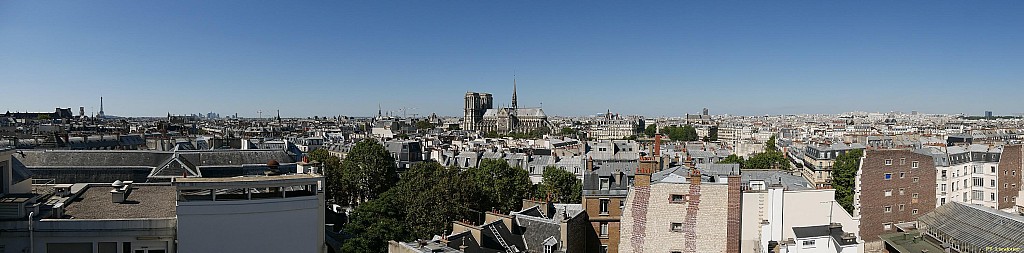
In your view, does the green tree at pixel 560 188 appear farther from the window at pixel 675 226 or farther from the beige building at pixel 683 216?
the window at pixel 675 226

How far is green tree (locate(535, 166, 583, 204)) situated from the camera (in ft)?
127

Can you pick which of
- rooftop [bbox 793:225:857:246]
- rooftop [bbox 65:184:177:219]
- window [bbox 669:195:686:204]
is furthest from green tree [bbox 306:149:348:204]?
rooftop [bbox 793:225:857:246]

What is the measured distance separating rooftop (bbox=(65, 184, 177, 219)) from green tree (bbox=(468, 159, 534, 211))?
19.3 meters

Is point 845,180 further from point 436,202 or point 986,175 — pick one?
point 436,202

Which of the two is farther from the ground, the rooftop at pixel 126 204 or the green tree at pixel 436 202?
the rooftop at pixel 126 204

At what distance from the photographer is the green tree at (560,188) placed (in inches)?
1519

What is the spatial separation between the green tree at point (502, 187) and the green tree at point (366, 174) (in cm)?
791

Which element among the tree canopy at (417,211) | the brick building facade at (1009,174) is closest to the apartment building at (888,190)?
the brick building facade at (1009,174)

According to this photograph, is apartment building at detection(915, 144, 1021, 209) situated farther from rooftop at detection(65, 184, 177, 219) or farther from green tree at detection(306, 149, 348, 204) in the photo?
rooftop at detection(65, 184, 177, 219)

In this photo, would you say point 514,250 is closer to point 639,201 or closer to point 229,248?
point 639,201

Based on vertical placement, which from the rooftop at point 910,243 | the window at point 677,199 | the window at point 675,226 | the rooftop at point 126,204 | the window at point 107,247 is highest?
the rooftop at point 126,204

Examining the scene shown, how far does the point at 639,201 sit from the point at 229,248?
13782mm

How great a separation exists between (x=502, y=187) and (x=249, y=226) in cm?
2379

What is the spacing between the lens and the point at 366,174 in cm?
4572
